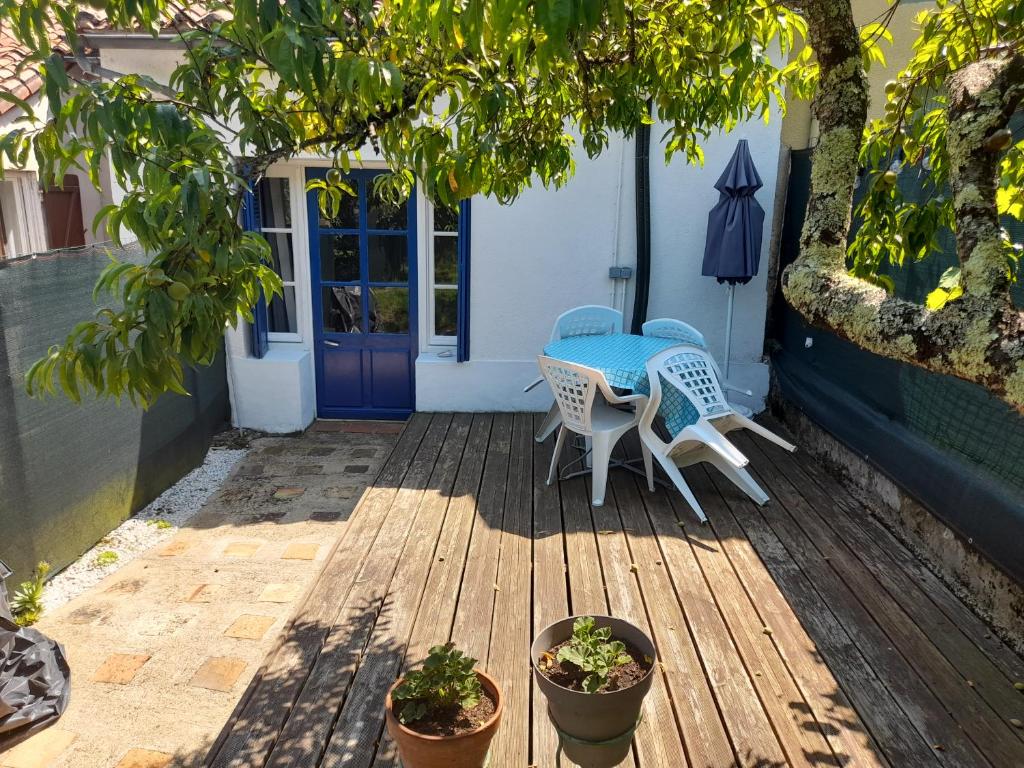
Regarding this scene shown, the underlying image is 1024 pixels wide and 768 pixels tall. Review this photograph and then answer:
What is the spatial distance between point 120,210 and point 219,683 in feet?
8.03

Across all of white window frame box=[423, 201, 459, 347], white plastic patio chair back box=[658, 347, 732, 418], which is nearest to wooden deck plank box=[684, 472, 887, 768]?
white plastic patio chair back box=[658, 347, 732, 418]

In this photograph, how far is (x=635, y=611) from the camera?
9.95 feet

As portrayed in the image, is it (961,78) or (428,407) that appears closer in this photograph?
(961,78)

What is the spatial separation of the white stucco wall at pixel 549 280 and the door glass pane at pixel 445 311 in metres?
0.17

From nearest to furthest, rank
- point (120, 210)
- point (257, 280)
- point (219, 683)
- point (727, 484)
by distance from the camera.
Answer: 1. point (120, 210)
2. point (257, 280)
3. point (219, 683)
4. point (727, 484)

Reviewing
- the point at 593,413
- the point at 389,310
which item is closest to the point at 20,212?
the point at 389,310

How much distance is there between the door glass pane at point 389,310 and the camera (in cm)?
603

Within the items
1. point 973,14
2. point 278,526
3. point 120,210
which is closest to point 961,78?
point 973,14

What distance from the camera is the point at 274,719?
2.36 m

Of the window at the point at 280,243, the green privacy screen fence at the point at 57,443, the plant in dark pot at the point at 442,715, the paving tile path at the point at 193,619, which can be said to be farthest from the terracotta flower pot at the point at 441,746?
the window at the point at 280,243

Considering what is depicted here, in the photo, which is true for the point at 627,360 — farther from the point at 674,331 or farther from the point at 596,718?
the point at 596,718

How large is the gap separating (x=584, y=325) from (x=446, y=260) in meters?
1.59

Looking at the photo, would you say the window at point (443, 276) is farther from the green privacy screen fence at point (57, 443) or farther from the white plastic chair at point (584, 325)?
the green privacy screen fence at point (57, 443)

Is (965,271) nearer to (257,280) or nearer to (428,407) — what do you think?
(257,280)
